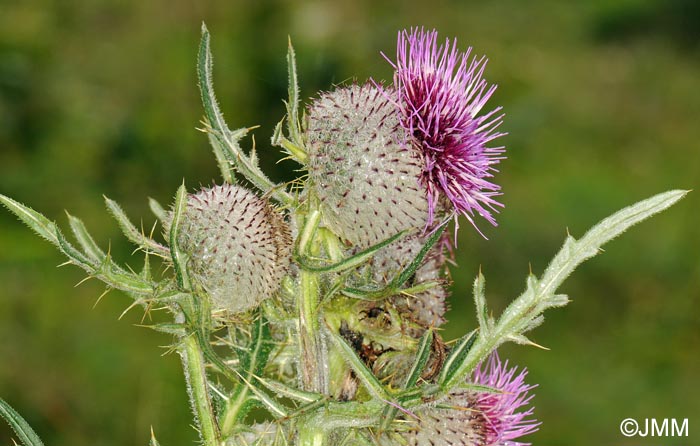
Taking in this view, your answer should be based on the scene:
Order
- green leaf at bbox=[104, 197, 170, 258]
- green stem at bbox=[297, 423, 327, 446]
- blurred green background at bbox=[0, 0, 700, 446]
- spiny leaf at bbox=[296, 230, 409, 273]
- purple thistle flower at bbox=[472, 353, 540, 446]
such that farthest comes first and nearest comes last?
blurred green background at bbox=[0, 0, 700, 446]
purple thistle flower at bbox=[472, 353, 540, 446]
green leaf at bbox=[104, 197, 170, 258]
green stem at bbox=[297, 423, 327, 446]
spiny leaf at bbox=[296, 230, 409, 273]

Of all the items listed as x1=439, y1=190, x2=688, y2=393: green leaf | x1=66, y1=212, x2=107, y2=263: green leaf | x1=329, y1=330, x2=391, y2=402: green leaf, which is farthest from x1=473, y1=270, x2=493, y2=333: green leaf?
x1=66, y1=212, x2=107, y2=263: green leaf

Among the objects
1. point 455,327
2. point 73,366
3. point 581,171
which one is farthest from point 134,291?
point 581,171

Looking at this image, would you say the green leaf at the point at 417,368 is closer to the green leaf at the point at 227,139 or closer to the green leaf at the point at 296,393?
the green leaf at the point at 296,393

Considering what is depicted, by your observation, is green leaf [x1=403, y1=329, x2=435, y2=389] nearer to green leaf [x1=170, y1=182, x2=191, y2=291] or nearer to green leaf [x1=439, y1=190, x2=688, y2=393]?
green leaf [x1=439, y1=190, x2=688, y2=393]

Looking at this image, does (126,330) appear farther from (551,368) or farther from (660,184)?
(660,184)

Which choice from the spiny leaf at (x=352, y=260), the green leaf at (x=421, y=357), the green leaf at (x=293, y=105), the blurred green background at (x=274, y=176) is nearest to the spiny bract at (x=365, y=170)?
the green leaf at (x=293, y=105)

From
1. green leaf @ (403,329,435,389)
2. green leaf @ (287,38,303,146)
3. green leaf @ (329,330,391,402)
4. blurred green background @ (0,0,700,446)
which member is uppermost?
blurred green background @ (0,0,700,446)
